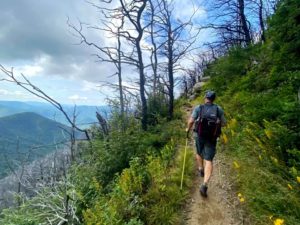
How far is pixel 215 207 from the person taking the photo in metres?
6.55

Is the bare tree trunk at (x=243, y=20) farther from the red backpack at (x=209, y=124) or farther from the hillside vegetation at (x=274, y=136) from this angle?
the red backpack at (x=209, y=124)

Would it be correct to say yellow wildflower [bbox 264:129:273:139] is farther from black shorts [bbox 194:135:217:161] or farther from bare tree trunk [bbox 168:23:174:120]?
bare tree trunk [bbox 168:23:174:120]

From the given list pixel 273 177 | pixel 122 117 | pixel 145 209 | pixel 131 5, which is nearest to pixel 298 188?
pixel 273 177

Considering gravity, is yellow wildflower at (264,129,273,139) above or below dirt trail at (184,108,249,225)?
above

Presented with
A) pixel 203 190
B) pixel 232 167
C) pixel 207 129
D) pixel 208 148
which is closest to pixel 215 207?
pixel 203 190

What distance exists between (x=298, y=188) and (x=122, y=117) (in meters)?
10.1

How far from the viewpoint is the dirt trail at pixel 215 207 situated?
20.1 feet

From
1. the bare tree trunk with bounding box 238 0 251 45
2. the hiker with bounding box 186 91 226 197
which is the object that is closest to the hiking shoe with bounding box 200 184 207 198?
the hiker with bounding box 186 91 226 197

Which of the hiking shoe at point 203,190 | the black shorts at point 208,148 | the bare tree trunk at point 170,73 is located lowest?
the hiking shoe at point 203,190

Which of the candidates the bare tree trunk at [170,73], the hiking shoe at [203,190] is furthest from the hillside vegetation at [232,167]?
the bare tree trunk at [170,73]

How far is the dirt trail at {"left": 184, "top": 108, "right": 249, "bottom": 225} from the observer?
614cm

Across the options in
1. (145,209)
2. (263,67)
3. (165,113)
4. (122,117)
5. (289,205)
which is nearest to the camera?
(289,205)

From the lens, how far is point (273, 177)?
573 cm

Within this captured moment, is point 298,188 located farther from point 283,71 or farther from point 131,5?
point 131,5
